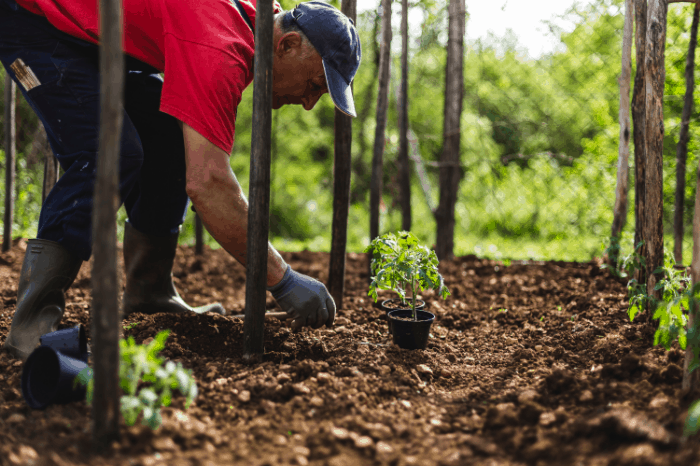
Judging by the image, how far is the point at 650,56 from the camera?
2148 millimetres

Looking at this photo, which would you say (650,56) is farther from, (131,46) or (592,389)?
(131,46)

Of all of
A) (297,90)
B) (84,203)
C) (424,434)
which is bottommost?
(424,434)

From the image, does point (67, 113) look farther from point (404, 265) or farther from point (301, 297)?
point (404, 265)

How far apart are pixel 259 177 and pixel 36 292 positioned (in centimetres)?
92

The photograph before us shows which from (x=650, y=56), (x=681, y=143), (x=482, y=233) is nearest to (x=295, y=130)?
(x=482, y=233)

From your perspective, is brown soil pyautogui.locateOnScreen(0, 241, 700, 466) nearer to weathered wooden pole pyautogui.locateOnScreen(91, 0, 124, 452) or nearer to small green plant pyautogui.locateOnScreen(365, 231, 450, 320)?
weathered wooden pole pyautogui.locateOnScreen(91, 0, 124, 452)

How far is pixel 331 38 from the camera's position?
6.61 feet

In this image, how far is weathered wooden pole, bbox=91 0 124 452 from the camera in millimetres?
1061

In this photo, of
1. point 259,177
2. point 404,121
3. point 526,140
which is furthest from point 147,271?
point 526,140

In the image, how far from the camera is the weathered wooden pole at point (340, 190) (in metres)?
2.73

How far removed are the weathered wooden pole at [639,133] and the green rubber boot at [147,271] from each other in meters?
2.22

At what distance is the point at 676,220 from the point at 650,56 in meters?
1.72

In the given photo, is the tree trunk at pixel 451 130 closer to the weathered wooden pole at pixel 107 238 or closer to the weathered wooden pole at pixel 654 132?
the weathered wooden pole at pixel 654 132

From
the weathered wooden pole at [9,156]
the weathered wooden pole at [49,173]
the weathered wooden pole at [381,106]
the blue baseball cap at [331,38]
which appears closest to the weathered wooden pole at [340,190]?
the weathered wooden pole at [381,106]
